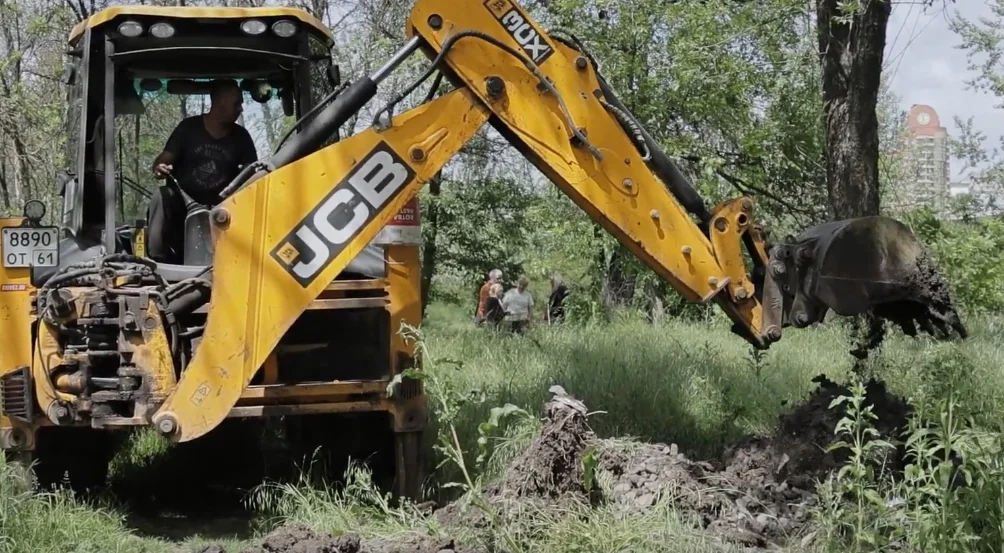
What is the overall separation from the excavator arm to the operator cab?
839 millimetres

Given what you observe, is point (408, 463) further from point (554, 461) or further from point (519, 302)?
point (519, 302)

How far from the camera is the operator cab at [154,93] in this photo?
611 cm

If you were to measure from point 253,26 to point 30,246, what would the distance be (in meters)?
1.72

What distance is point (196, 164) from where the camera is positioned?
21.1 ft

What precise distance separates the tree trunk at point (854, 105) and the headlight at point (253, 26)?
5.31 metres

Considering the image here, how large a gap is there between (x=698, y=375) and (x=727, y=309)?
8.72 ft

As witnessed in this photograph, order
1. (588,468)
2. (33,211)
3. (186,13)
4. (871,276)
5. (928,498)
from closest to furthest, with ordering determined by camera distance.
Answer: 1. (928,498)
2. (588,468)
3. (871,276)
4. (33,211)
5. (186,13)

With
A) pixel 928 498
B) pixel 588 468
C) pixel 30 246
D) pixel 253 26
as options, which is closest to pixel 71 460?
pixel 30 246

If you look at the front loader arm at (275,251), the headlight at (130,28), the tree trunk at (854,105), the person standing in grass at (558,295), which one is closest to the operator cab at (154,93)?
the headlight at (130,28)

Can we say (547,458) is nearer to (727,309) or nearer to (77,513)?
(727,309)

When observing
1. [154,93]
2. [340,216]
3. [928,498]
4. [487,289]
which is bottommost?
[928,498]

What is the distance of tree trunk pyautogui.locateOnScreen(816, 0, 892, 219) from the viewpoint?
31.0 ft

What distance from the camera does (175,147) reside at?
640 centimetres

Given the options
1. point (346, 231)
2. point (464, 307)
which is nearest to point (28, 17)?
point (464, 307)
